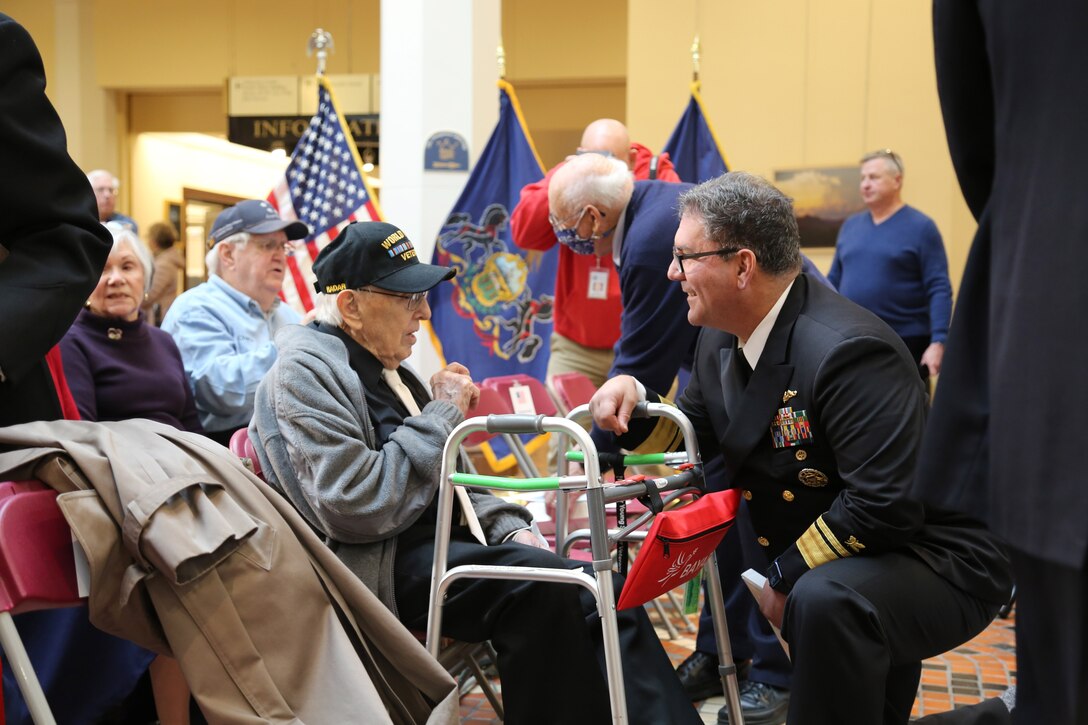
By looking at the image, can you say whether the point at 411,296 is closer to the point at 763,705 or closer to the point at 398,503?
the point at 398,503

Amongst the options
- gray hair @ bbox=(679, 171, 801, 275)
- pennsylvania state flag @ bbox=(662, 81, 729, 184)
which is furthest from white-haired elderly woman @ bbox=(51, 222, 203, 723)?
pennsylvania state flag @ bbox=(662, 81, 729, 184)

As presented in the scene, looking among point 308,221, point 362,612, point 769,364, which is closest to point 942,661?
point 769,364

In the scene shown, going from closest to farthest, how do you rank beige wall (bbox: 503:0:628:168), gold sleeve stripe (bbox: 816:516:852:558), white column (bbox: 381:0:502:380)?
gold sleeve stripe (bbox: 816:516:852:558)
white column (bbox: 381:0:502:380)
beige wall (bbox: 503:0:628:168)

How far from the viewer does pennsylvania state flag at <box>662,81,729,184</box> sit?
661 cm

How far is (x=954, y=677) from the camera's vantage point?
3.69 metres

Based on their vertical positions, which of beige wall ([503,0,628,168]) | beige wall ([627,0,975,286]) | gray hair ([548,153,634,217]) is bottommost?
gray hair ([548,153,634,217])

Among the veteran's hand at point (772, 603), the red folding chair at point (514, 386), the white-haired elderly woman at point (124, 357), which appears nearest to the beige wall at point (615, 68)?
the red folding chair at point (514, 386)

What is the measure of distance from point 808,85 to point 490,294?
371cm

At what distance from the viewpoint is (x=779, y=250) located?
245 cm

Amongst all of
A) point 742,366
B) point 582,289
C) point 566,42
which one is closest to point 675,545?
point 742,366

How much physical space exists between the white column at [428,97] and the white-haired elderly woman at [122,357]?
2.94m

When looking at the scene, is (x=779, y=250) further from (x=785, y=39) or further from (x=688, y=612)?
(x=785, y=39)

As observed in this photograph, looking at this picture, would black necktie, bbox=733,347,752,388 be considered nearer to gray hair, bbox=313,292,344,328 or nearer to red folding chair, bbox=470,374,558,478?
gray hair, bbox=313,292,344,328

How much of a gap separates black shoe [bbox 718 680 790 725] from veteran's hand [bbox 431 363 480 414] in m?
1.12
